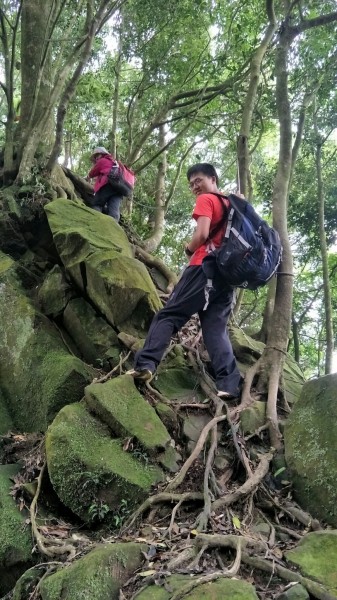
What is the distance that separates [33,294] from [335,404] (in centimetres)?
379

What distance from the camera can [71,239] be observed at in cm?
567

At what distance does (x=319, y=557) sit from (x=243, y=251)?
242cm

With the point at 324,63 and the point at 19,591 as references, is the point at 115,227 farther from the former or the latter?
A: the point at 324,63

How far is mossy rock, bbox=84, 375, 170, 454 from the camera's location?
385cm

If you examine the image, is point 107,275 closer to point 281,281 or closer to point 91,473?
point 281,281

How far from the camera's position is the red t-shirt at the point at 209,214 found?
176 inches

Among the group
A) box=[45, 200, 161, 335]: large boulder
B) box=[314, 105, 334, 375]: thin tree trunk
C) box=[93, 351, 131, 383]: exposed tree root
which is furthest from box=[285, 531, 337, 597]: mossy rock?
box=[314, 105, 334, 375]: thin tree trunk

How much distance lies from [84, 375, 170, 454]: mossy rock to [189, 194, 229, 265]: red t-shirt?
138 centimetres

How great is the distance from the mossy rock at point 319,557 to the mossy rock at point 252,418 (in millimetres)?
1492

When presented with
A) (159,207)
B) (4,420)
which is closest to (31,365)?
(4,420)

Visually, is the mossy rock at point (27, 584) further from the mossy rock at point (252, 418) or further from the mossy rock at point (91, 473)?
the mossy rock at point (252, 418)

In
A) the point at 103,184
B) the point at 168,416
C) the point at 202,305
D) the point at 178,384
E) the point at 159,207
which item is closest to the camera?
the point at 168,416

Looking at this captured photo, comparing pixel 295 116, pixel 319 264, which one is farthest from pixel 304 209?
pixel 319 264

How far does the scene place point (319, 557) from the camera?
8.55 ft
